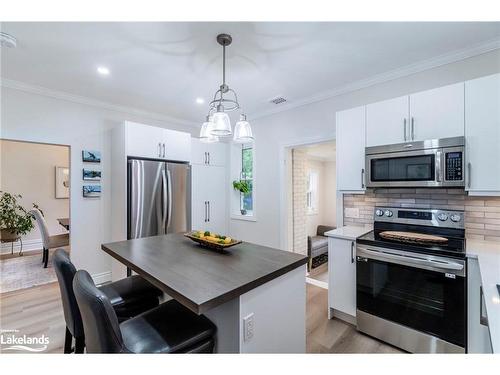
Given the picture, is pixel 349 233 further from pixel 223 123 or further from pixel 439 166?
pixel 223 123

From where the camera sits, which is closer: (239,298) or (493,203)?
(239,298)

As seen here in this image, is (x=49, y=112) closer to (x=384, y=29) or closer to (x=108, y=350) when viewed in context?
(x=108, y=350)

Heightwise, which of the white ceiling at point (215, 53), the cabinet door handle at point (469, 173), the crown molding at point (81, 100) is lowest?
the cabinet door handle at point (469, 173)

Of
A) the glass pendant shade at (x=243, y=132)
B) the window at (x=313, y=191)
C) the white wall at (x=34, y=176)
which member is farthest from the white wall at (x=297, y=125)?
the white wall at (x=34, y=176)

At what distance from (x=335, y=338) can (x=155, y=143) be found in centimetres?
323

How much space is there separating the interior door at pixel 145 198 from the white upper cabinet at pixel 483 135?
340 cm

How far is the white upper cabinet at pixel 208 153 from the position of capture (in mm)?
4102

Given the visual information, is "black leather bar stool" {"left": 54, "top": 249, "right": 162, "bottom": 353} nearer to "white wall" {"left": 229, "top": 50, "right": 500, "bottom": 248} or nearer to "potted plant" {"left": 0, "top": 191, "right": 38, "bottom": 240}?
"white wall" {"left": 229, "top": 50, "right": 500, "bottom": 248}

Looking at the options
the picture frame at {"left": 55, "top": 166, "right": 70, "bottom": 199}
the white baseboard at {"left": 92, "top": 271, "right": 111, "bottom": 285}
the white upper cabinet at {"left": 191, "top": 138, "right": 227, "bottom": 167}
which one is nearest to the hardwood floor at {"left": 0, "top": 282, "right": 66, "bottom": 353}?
the white baseboard at {"left": 92, "top": 271, "right": 111, "bottom": 285}

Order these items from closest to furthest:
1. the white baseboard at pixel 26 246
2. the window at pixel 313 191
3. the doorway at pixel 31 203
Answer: the doorway at pixel 31 203 → the white baseboard at pixel 26 246 → the window at pixel 313 191

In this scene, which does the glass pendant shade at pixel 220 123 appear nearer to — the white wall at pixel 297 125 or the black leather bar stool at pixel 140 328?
the black leather bar stool at pixel 140 328

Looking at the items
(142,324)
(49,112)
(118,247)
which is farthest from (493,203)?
(49,112)

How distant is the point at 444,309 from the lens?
1.76 meters
